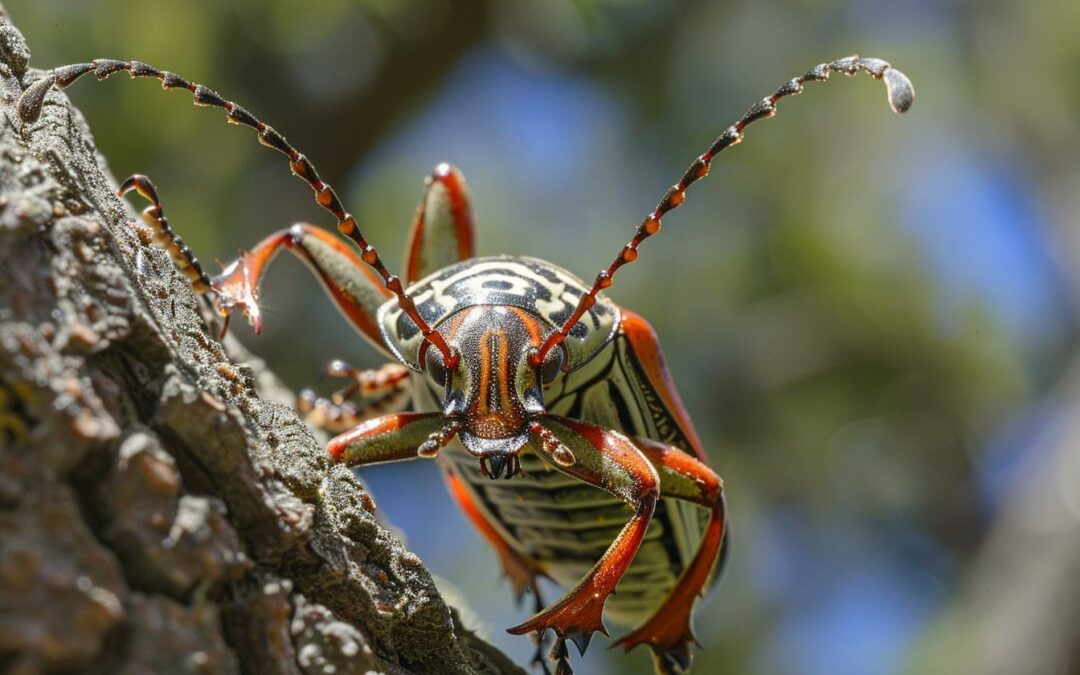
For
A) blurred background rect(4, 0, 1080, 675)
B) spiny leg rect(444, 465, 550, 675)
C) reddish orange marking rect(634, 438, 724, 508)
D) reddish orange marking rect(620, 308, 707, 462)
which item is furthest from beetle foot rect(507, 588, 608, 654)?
blurred background rect(4, 0, 1080, 675)

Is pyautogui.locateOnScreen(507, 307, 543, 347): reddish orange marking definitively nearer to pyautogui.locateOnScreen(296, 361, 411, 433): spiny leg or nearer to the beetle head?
the beetle head

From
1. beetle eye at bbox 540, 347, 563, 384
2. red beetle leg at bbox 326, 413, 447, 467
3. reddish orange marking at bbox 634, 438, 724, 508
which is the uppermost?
beetle eye at bbox 540, 347, 563, 384

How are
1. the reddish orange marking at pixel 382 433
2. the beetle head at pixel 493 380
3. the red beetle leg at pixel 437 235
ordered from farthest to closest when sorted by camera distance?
the red beetle leg at pixel 437 235, the reddish orange marking at pixel 382 433, the beetle head at pixel 493 380

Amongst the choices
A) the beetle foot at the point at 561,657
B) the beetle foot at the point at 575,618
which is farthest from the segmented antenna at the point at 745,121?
the beetle foot at the point at 561,657

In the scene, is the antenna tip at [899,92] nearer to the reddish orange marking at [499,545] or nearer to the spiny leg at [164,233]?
the spiny leg at [164,233]

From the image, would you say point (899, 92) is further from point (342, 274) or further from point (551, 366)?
point (342, 274)
